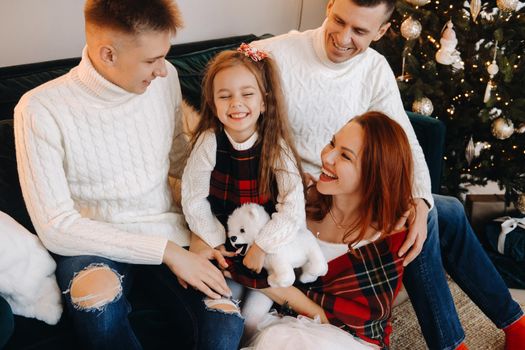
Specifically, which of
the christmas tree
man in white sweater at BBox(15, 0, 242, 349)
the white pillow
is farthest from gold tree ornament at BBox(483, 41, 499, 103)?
the white pillow

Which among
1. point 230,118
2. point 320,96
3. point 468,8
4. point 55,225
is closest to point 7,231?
point 55,225

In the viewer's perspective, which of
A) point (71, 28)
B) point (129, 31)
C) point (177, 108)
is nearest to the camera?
point (129, 31)

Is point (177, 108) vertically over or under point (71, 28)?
under

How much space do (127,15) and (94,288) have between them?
70 centimetres

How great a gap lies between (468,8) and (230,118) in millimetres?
1485

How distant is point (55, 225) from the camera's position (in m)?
1.45

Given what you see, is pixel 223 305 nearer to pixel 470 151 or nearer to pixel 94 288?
pixel 94 288

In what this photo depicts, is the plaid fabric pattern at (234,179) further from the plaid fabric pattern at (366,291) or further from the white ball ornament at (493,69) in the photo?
the white ball ornament at (493,69)

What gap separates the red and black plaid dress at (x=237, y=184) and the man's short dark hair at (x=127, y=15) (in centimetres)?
40

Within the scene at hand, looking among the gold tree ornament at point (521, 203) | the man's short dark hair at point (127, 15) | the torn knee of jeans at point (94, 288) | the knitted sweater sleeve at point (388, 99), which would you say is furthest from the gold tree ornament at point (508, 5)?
the torn knee of jeans at point (94, 288)

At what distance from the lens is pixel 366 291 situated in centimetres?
159

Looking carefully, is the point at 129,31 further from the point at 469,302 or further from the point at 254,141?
the point at 469,302

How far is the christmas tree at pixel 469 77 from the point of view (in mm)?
2316

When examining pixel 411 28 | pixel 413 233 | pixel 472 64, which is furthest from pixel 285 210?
pixel 472 64
